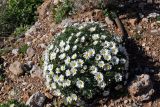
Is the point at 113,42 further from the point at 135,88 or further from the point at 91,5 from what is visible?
the point at 91,5

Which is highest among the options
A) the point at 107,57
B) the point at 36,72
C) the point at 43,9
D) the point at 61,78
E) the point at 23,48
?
the point at 107,57

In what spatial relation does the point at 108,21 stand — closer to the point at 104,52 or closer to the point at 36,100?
the point at 104,52

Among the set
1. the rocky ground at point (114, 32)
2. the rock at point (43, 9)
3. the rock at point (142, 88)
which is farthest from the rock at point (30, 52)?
the rock at point (142, 88)

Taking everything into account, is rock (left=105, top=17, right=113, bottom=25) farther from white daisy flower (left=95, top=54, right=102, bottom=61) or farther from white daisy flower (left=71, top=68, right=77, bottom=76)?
white daisy flower (left=71, top=68, right=77, bottom=76)

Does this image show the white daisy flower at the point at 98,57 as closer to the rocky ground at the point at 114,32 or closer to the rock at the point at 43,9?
the rocky ground at the point at 114,32

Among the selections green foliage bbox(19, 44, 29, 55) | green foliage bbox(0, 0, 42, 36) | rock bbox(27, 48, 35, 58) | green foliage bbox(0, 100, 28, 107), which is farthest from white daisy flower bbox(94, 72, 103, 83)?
green foliage bbox(0, 0, 42, 36)

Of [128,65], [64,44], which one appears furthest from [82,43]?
[128,65]

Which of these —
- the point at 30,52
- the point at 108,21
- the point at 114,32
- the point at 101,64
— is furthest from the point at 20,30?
the point at 101,64
